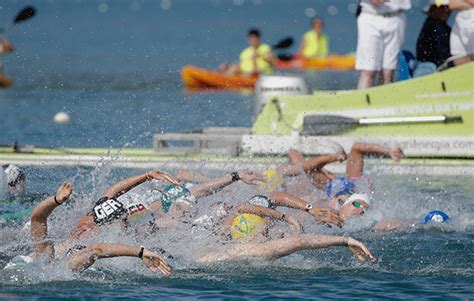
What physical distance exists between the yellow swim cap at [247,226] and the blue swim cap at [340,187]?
87.7 inches

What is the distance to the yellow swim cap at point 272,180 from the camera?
1268 centimetres

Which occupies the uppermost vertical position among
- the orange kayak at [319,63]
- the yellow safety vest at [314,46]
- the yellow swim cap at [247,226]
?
the yellow safety vest at [314,46]

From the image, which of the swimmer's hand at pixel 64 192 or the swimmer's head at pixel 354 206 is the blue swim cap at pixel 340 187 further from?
the swimmer's hand at pixel 64 192

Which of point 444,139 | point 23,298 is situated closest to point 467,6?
point 444,139

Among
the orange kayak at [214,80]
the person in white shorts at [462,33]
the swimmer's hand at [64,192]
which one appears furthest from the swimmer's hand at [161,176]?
the orange kayak at [214,80]

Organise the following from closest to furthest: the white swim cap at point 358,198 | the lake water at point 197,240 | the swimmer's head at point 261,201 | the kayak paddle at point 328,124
Result: the lake water at point 197,240 < the swimmer's head at point 261,201 < the white swim cap at point 358,198 < the kayak paddle at point 328,124

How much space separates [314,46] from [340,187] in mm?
22234

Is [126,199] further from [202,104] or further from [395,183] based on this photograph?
[202,104]

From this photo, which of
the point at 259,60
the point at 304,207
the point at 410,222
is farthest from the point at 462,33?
the point at 259,60

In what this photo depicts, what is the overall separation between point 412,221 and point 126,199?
3163mm

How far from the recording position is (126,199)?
1073cm

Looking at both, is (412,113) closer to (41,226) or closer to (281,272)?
(281,272)

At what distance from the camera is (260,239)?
405 inches

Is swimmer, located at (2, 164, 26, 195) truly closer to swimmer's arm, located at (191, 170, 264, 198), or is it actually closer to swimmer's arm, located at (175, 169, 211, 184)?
swimmer's arm, located at (175, 169, 211, 184)
